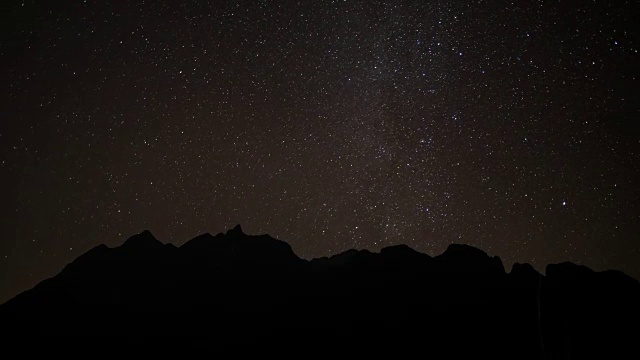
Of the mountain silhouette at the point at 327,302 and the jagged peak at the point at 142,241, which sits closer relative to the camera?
the mountain silhouette at the point at 327,302

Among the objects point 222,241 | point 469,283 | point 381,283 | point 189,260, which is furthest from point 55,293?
point 469,283

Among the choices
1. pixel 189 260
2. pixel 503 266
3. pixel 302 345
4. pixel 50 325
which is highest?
pixel 189 260

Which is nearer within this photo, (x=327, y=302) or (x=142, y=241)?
(x=327, y=302)

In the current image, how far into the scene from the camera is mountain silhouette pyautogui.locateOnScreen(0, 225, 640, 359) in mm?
25391

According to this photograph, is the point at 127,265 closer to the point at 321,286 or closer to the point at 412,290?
the point at 321,286

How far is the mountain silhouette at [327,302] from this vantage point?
2539 centimetres

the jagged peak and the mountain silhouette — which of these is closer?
the mountain silhouette

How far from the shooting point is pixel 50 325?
29000mm

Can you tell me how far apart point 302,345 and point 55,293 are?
1761 cm

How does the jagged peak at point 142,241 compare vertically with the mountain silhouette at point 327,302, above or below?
above

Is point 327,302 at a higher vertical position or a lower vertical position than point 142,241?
lower

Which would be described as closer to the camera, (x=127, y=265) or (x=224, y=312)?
(x=224, y=312)

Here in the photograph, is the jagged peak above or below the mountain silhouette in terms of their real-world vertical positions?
above

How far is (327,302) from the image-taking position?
29.8 m
